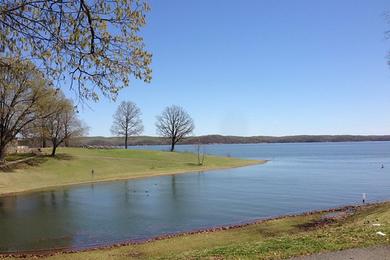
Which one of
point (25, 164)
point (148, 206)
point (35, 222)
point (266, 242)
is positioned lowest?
point (35, 222)

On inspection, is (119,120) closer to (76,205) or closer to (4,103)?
(4,103)

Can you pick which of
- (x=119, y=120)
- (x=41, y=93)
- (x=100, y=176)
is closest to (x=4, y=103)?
(x=41, y=93)

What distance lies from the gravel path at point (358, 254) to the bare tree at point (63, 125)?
58.1m

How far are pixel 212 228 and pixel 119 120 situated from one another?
94341 millimetres

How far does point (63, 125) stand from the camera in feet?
240

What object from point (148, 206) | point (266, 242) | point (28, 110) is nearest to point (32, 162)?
point (28, 110)

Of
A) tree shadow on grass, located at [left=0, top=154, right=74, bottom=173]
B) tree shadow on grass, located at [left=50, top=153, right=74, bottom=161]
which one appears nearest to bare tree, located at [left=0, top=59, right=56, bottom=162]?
tree shadow on grass, located at [left=0, top=154, right=74, bottom=173]

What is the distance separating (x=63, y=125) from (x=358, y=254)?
66950 mm

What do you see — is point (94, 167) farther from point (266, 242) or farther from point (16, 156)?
point (266, 242)

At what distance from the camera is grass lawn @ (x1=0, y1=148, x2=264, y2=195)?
56250mm

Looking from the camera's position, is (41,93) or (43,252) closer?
(43,252)

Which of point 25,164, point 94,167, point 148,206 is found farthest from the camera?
point 94,167

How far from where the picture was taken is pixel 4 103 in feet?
183

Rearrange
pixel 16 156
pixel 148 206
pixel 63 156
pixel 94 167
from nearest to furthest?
pixel 148 206
pixel 16 156
pixel 94 167
pixel 63 156
